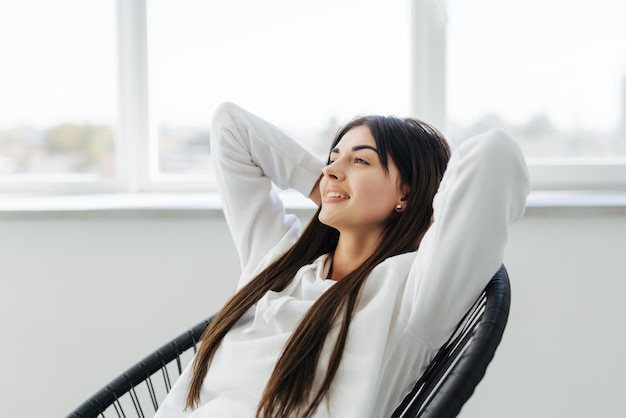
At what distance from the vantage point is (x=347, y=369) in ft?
4.05

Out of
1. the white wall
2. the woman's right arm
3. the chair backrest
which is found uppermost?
the woman's right arm

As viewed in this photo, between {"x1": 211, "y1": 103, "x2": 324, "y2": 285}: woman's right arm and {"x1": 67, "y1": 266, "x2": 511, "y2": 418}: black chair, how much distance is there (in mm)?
202

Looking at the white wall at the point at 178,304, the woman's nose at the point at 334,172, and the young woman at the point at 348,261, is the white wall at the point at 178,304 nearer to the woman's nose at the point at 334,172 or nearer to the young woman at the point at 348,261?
the young woman at the point at 348,261

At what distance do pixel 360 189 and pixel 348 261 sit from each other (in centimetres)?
15

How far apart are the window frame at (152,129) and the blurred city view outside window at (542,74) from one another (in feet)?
0.15

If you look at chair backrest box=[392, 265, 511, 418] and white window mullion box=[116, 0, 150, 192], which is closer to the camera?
chair backrest box=[392, 265, 511, 418]

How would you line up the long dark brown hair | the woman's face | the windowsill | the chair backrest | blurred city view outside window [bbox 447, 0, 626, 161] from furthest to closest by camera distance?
blurred city view outside window [bbox 447, 0, 626, 161], the windowsill, the woman's face, the long dark brown hair, the chair backrest

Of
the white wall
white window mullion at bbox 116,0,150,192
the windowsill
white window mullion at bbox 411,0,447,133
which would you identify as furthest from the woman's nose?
white window mullion at bbox 116,0,150,192

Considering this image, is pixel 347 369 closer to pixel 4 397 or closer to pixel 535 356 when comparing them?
pixel 535 356

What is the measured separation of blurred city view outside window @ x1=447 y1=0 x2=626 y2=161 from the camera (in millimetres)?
2307

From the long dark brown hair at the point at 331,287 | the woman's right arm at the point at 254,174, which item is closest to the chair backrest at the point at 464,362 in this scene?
the long dark brown hair at the point at 331,287

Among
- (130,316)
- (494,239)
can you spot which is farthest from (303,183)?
(130,316)

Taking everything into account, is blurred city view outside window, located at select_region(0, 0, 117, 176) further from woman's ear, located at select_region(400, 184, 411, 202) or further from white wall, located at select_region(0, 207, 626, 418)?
woman's ear, located at select_region(400, 184, 411, 202)

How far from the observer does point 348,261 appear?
1.46 meters
